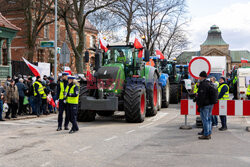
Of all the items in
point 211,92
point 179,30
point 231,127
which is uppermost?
point 179,30

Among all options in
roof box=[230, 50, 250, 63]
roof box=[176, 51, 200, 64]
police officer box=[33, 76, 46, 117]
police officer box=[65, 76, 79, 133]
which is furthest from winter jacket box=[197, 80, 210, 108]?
roof box=[230, 50, 250, 63]

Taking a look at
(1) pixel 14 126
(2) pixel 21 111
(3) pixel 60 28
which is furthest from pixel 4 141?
(3) pixel 60 28

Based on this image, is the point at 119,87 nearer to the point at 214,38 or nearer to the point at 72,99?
the point at 72,99

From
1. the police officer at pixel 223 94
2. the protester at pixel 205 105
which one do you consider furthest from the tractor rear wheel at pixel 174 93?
the protester at pixel 205 105

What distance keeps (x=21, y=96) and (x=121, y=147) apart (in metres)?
8.62

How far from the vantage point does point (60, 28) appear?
51.6 m

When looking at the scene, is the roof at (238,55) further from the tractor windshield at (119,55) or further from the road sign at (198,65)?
the road sign at (198,65)

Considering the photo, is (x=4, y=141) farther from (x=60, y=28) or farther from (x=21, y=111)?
(x=60, y=28)

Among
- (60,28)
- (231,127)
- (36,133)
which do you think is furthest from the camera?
(60,28)

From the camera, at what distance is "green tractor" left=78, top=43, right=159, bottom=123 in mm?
12477

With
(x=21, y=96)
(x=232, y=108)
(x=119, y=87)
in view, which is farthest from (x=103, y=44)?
(x=232, y=108)

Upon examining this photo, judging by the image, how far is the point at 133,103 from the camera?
1242cm

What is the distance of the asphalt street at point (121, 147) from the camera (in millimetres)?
6871

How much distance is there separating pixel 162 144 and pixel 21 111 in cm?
921
